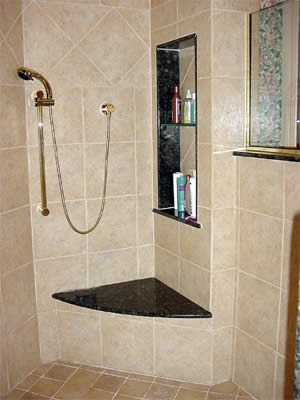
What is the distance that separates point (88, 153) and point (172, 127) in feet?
1.66

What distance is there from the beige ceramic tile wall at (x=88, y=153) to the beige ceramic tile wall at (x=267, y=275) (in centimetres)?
66

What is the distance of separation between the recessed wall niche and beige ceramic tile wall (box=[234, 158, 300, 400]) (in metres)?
0.38

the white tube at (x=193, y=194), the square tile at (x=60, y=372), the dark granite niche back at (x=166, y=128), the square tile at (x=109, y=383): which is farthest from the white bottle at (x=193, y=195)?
the square tile at (x=60, y=372)

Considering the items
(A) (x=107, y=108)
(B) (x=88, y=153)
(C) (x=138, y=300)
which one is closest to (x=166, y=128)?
(A) (x=107, y=108)

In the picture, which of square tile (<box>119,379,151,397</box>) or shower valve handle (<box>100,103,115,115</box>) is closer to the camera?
square tile (<box>119,379,151,397</box>)

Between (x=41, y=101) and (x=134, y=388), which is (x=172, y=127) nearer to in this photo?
(x=41, y=101)

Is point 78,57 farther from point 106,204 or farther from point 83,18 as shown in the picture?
point 106,204

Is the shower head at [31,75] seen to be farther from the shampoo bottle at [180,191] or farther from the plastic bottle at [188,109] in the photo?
the shampoo bottle at [180,191]

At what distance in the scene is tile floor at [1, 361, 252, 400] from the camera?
2283 millimetres

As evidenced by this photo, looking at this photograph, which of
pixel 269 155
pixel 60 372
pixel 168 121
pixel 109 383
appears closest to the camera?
pixel 269 155

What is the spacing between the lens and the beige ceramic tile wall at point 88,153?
2439mm

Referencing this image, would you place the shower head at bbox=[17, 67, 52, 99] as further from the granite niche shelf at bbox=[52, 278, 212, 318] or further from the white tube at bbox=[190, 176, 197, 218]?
the granite niche shelf at bbox=[52, 278, 212, 318]

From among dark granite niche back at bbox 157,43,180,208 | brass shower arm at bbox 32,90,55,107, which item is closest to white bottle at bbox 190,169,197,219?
dark granite niche back at bbox 157,43,180,208

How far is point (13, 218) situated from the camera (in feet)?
7.64
